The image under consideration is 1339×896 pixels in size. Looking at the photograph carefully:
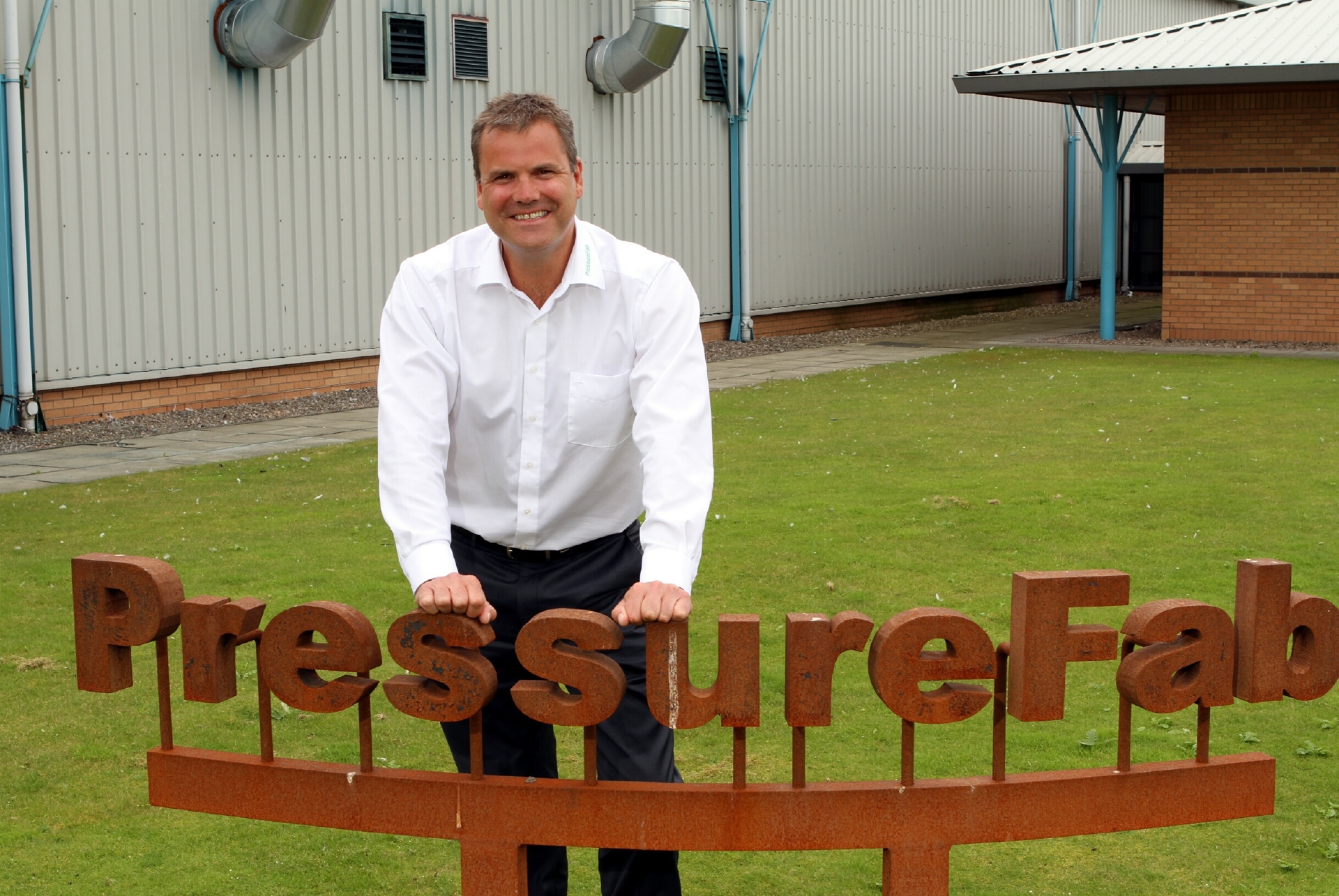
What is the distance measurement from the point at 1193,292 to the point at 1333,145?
245 centimetres

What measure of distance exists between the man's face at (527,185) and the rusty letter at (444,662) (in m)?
0.78

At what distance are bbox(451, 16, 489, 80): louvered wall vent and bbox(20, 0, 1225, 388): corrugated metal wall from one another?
138 millimetres

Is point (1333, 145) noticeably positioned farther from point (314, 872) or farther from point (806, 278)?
point (314, 872)

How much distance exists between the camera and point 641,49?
1716 centimetres

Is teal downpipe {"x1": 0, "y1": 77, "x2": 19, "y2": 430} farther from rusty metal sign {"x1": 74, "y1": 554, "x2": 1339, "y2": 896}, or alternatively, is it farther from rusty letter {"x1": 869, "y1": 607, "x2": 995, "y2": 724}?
rusty letter {"x1": 869, "y1": 607, "x2": 995, "y2": 724}

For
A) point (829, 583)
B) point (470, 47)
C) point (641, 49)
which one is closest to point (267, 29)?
point (470, 47)

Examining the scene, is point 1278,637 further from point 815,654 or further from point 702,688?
point 702,688

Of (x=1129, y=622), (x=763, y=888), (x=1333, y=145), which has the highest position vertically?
(x=1333, y=145)

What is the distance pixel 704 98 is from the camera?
19766mm

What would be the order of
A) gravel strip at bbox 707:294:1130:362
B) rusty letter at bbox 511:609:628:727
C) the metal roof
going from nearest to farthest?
rusty letter at bbox 511:609:628:727 < the metal roof < gravel strip at bbox 707:294:1130:362

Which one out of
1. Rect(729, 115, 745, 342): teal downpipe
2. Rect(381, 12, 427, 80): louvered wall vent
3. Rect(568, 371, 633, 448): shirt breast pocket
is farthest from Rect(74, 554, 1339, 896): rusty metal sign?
Rect(729, 115, 745, 342): teal downpipe

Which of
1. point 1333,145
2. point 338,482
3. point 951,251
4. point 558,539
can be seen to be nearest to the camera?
point 558,539

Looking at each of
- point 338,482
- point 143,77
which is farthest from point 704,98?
point 338,482

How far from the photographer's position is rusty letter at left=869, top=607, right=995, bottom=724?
9.45 feet
